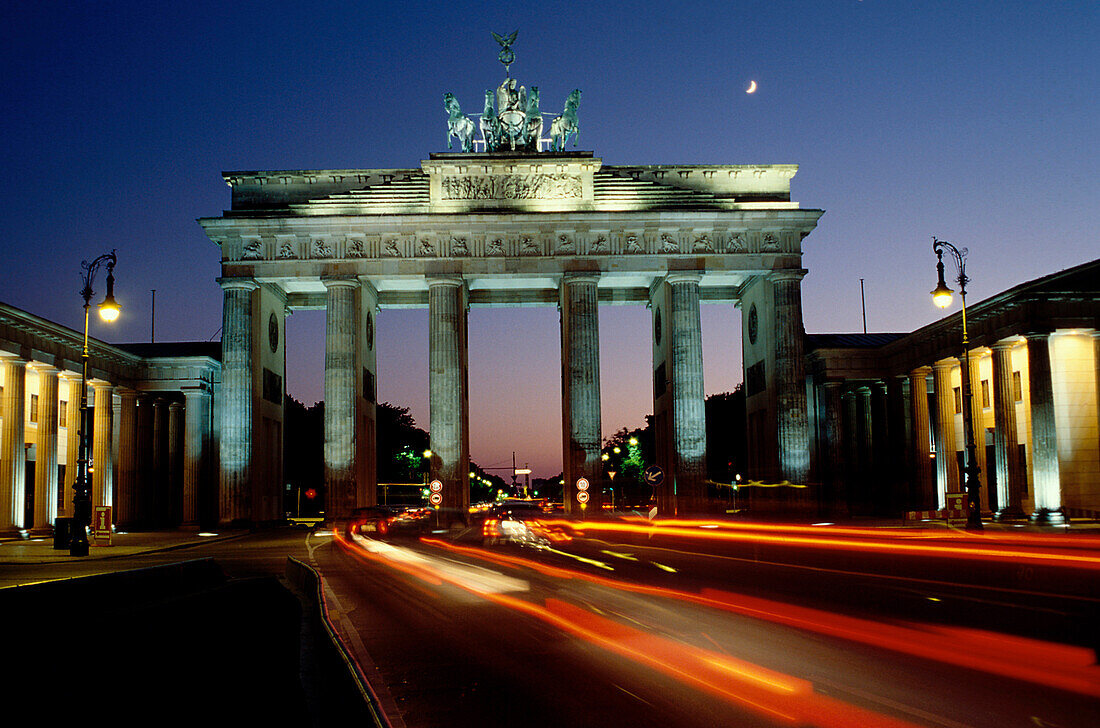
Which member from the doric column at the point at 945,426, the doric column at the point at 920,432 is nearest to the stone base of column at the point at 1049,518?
the doric column at the point at 945,426

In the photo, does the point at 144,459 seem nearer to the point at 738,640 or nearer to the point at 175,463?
the point at 175,463

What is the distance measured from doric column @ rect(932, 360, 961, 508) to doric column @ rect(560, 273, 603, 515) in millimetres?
18533

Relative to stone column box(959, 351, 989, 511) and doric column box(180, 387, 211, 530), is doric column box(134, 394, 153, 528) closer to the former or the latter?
doric column box(180, 387, 211, 530)

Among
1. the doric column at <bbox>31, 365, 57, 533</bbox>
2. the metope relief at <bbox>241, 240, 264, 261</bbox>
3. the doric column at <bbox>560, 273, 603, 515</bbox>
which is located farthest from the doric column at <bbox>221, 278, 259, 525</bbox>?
the doric column at <bbox>560, 273, 603, 515</bbox>

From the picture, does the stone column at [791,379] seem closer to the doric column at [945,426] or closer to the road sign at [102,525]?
the doric column at [945,426]

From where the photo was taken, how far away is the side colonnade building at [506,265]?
57188mm

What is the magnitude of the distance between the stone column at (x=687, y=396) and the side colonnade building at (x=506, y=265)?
8cm

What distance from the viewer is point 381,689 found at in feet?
31.1

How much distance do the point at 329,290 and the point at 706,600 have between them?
46.0m

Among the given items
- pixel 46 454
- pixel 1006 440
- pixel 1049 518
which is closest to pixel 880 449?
pixel 1006 440

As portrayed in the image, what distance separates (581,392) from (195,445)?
23.4 metres

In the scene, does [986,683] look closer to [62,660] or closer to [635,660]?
[635,660]

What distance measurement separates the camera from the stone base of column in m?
39.5

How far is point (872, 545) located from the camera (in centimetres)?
2341
